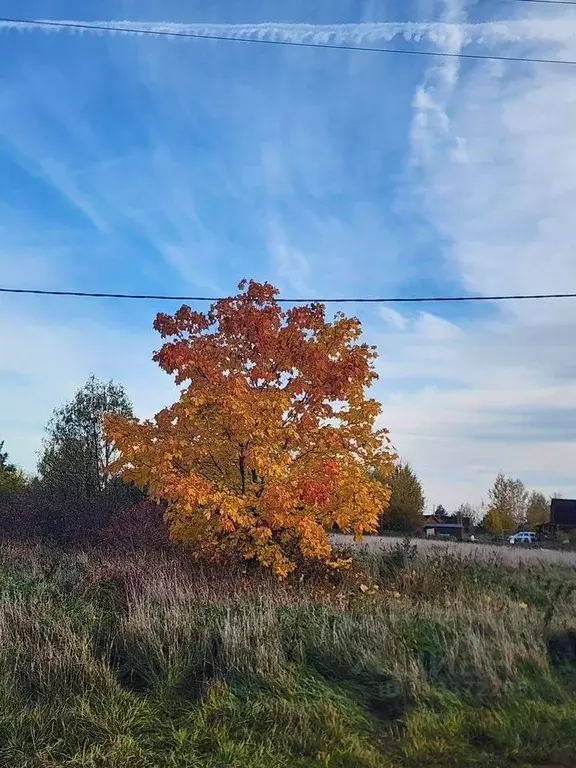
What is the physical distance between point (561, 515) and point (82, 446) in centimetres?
4140

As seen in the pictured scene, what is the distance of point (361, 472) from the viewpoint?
403 inches

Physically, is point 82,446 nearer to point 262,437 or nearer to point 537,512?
point 262,437

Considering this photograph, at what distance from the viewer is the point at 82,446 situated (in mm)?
24297

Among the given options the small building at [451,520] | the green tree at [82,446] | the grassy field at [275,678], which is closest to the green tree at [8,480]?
the green tree at [82,446]

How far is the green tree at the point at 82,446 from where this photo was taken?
933 inches

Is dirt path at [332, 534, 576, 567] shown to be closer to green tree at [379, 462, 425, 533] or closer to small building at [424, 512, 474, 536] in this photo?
green tree at [379, 462, 425, 533]

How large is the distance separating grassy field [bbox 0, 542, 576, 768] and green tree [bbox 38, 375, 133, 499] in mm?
15091

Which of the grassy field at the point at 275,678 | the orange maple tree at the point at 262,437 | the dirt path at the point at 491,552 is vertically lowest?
the grassy field at the point at 275,678

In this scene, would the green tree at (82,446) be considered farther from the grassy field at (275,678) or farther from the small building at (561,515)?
the small building at (561,515)

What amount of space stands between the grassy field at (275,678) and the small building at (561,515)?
45066 millimetres

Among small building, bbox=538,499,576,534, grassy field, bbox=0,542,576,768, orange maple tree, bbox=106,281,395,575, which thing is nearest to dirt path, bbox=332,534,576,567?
orange maple tree, bbox=106,281,395,575

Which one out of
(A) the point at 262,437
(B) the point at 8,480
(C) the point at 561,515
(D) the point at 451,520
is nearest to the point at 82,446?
(B) the point at 8,480

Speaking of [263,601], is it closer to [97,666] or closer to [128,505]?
[97,666]

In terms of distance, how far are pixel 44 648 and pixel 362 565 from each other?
7.56 m
